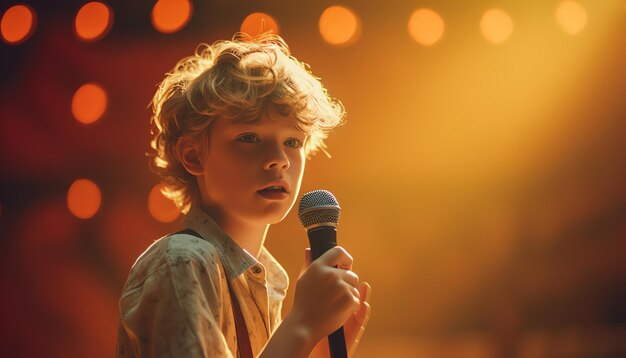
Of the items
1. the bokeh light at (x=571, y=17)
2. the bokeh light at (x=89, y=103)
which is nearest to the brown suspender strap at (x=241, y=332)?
the bokeh light at (x=89, y=103)

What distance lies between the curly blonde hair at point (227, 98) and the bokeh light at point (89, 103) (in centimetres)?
126

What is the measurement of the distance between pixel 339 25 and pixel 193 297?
188 centimetres

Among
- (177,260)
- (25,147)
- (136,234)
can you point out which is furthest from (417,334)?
(177,260)

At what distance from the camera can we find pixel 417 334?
8.66 feet

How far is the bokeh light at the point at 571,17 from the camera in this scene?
8.50 ft

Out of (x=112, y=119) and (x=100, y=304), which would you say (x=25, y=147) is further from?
(x=100, y=304)

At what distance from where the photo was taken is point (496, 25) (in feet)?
8.69

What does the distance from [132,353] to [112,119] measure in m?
1.61

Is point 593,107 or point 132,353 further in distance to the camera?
point 593,107

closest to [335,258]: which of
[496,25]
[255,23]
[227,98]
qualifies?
[227,98]

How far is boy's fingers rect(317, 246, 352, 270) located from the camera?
967 millimetres

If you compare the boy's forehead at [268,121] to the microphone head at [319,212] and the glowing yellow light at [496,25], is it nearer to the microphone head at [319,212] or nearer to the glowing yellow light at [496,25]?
the microphone head at [319,212]

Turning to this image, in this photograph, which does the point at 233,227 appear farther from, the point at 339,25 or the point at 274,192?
the point at 339,25

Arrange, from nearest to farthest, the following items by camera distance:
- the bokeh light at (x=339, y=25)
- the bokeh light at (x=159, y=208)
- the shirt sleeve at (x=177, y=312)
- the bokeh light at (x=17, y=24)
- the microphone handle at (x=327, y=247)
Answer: the shirt sleeve at (x=177, y=312) < the microphone handle at (x=327, y=247) < the bokeh light at (x=17, y=24) < the bokeh light at (x=159, y=208) < the bokeh light at (x=339, y=25)
